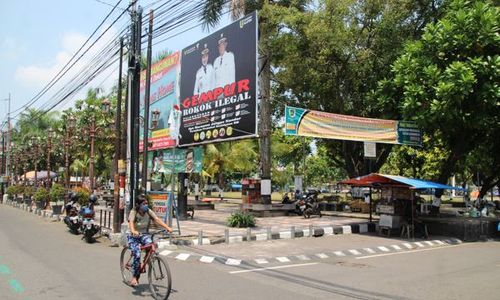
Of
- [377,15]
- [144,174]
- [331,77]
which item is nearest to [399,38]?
[377,15]

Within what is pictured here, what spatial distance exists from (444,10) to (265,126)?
9.51 meters

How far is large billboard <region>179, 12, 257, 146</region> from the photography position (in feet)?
55.2

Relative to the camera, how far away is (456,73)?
51.7 ft

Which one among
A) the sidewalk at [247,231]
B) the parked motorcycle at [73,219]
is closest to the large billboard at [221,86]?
the sidewalk at [247,231]

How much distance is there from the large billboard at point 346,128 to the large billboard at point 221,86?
1524 mm

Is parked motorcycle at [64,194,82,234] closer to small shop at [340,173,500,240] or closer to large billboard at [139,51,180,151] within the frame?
→ large billboard at [139,51,180,151]

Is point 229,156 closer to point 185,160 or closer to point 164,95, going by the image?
point 164,95

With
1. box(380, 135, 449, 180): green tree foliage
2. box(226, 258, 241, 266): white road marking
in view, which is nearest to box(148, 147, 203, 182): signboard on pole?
box(226, 258, 241, 266): white road marking

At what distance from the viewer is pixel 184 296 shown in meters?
7.36

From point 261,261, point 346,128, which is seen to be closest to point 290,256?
point 261,261

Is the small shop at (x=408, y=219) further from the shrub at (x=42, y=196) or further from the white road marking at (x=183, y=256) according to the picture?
the shrub at (x=42, y=196)

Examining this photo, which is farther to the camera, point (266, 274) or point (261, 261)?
point (261, 261)

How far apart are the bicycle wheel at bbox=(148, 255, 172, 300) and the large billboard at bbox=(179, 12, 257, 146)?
9.50m

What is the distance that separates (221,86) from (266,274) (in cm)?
1019
